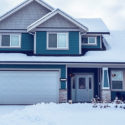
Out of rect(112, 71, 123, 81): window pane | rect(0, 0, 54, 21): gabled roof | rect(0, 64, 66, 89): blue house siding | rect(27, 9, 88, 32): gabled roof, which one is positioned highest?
rect(0, 0, 54, 21): gabled roof

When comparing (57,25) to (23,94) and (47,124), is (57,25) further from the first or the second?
(47,124)

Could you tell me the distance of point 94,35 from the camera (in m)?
21.7

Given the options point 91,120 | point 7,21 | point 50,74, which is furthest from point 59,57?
point 91,120

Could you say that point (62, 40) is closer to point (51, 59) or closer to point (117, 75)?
point (51, 59)

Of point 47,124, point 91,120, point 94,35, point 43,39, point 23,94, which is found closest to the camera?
point 47,124

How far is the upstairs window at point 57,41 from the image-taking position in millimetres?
20359

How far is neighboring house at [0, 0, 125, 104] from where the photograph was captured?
746 inches

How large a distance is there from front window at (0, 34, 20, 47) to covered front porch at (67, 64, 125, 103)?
4860 mm

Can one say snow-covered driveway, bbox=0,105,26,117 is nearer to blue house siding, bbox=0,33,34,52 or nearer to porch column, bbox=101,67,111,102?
blue house siding, bbox=0,33,34,52

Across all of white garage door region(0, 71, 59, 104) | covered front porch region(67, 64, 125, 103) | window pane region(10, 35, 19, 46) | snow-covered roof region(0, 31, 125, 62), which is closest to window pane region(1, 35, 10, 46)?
window pane region(10, 35, 19, 46)

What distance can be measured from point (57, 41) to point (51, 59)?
216 centimetres

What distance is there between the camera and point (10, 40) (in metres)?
21.2

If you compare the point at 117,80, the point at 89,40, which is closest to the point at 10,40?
the point at 89,40

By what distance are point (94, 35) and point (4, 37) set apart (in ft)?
24.7
